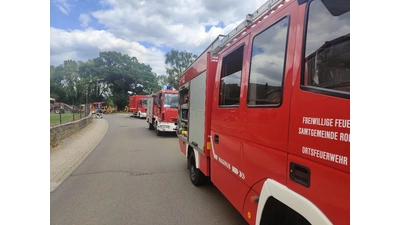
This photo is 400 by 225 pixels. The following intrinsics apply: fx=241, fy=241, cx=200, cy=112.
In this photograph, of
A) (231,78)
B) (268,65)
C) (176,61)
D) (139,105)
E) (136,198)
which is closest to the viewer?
(268,65)

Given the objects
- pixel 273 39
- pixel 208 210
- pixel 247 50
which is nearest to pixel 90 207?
pixel 208 210

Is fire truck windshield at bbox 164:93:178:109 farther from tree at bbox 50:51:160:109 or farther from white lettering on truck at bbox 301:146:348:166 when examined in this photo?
tree at bbox 50:51:160:109

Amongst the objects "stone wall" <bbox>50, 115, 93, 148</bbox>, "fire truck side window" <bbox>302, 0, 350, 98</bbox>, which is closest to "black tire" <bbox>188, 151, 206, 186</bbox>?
"fire truck side window" <bbox>302, 0, 350, 98</bbox>

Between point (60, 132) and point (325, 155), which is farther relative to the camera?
point (60, 132)

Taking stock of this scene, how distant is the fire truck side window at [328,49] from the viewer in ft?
4.77

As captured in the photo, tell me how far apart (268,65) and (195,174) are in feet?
11.4

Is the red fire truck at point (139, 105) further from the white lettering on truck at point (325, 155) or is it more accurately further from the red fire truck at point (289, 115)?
the white lettering on truck at point (325, 155)

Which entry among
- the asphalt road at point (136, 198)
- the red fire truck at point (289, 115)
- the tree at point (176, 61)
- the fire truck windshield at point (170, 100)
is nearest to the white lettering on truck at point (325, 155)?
the red fire truck at point (289, 115)

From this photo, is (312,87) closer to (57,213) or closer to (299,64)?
(299,64)

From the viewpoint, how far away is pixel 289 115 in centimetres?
187

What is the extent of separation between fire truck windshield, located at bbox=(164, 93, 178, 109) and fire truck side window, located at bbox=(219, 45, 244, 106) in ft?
33.5

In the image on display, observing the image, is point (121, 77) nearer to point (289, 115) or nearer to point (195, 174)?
point (195, 174)

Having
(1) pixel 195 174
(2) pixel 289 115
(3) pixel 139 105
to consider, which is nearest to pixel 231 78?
(2) pixel 289 115

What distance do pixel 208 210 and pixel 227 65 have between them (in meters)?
2.41
